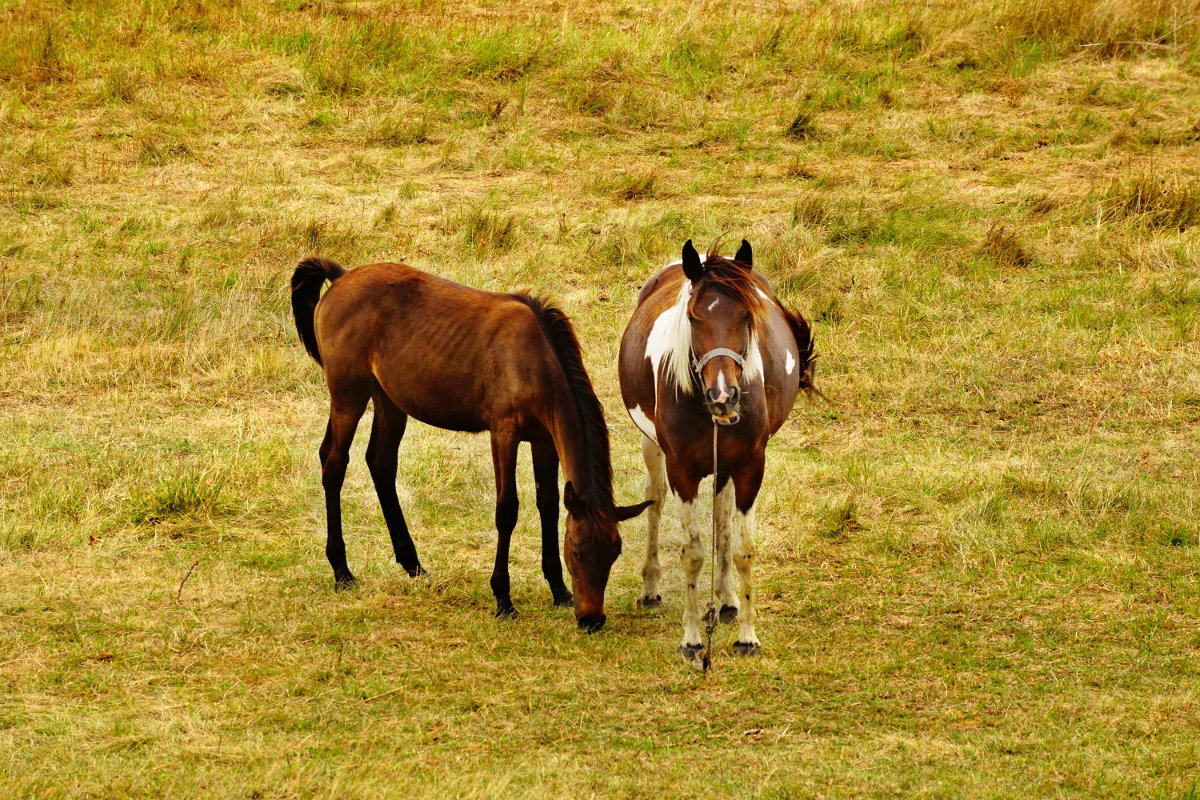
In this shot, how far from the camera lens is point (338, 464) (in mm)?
6281

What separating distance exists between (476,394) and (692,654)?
151cm

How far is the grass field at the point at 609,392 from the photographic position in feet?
15.3

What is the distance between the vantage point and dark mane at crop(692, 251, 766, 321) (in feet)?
16.2

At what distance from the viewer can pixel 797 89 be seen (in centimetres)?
1380

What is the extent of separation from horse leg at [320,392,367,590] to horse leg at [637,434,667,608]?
4.53 ft

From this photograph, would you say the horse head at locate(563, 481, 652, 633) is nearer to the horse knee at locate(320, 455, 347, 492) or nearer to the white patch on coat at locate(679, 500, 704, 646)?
the white patch on coat at locate(679, 500, 704, 646)

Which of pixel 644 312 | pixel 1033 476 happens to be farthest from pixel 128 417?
pixel 1033 476

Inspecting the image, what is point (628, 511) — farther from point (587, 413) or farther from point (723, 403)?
point (723, 403)

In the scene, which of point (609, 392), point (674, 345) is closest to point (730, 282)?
point (674, 345)

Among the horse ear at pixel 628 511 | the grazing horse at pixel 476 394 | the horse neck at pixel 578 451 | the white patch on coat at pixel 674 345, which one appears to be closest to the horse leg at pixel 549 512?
the grazing horse at pixel 476 394

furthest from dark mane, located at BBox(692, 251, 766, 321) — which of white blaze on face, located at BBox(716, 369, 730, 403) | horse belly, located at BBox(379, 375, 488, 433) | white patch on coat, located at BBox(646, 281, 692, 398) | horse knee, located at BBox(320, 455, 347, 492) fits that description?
horse knee, located at BBox(320, 455, 347, 492)

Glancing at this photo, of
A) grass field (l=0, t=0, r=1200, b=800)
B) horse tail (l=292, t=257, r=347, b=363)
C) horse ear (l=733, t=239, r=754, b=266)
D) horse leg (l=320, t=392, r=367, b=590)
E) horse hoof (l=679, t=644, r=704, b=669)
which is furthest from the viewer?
horse tail (l=292, t=257, r=347, b=363)

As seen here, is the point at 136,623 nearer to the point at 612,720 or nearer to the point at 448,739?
the point at 448,739

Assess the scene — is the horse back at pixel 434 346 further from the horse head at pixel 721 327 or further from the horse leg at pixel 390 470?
the horse head at pixel 721 327
